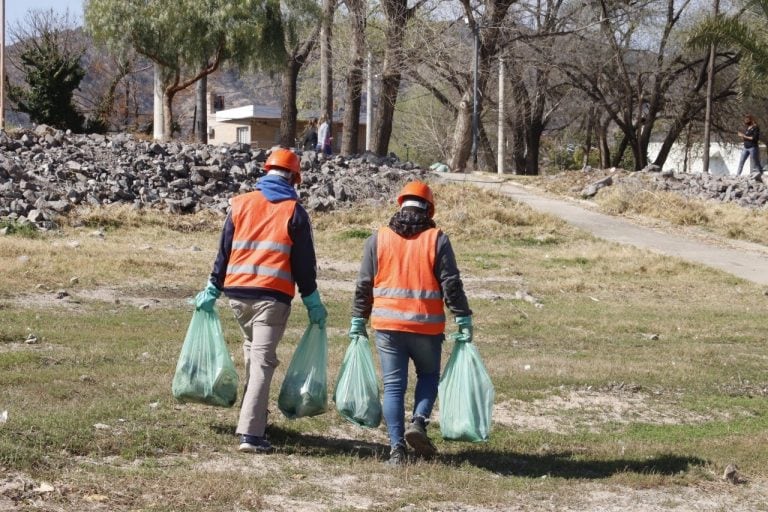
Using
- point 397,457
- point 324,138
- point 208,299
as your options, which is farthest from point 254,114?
point 397,457

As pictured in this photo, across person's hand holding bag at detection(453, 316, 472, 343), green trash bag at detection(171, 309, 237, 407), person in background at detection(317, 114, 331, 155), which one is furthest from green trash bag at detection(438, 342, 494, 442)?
person in background at detection(317, 114, 331, 155)

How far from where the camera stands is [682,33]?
128ft

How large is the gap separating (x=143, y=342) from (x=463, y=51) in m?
26.5

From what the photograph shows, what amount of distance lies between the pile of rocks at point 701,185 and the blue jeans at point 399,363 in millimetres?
20958

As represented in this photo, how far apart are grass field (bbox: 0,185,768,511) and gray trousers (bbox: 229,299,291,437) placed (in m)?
0.21

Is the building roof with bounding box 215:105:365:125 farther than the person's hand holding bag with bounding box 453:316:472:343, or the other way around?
the building roof with bounding box 215:105:365:125

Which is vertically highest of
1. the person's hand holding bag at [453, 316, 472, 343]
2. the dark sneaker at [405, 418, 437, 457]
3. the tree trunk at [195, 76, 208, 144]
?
the tree trunk at [195, 76, 208, 144]

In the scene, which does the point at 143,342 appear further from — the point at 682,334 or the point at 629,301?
the point at 629,301

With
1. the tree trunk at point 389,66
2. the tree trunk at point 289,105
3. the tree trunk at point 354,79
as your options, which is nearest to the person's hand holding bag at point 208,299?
the tree trunk at point 354,79

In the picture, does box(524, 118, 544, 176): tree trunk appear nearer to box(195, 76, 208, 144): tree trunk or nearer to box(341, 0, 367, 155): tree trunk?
box(341, 0, 367, 155): tree trunk

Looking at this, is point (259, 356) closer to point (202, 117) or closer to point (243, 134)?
point (202, 117)

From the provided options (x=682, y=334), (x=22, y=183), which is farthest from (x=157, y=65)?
(x=682, y=334)

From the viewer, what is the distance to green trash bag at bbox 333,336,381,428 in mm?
6734

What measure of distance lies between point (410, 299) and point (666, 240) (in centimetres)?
1672
